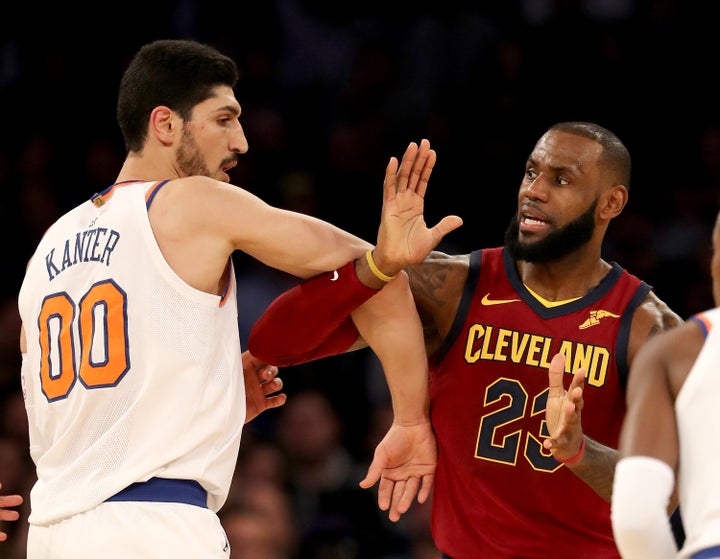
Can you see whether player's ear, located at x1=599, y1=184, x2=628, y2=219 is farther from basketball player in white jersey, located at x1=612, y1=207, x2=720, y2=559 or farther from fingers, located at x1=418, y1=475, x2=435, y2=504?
basketball player in white jersey, located at x1=612, y1=207, x2=720, y2=559

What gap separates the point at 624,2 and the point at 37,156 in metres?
4.88

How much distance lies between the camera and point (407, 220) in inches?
172

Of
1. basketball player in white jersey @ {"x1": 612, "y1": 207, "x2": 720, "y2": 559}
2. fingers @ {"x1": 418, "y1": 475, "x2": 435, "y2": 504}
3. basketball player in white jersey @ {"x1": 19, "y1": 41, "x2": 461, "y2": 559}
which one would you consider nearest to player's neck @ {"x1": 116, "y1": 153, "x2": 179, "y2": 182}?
basketball player in white jersey @ {"x1": 19, "y1": 41, "x2": 461, "y2": 559}

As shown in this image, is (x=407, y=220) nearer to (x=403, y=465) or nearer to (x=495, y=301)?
(x=495, y=301)

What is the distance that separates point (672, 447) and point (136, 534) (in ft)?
5.98

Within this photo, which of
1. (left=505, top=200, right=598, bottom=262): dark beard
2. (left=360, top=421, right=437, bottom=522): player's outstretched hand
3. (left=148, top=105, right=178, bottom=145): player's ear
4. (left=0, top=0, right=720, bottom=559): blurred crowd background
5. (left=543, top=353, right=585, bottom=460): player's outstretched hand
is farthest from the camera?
(left=0, top=0, right=720, bottom=559): blurred crowd background

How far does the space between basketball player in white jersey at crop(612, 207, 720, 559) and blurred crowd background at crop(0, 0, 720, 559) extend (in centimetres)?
504

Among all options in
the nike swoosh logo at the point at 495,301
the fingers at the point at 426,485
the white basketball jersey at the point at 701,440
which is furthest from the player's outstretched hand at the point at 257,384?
the white basketball jersey at the point at 701,440

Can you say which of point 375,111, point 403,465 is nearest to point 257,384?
point 403,465

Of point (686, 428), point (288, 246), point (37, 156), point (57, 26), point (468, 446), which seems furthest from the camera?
point (57, 26)

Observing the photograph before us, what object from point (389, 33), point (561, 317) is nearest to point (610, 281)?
point (561, 317)

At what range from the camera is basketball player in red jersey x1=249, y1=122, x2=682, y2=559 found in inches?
188

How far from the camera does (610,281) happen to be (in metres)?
5.00

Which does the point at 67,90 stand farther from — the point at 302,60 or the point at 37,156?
the point at 302,60
